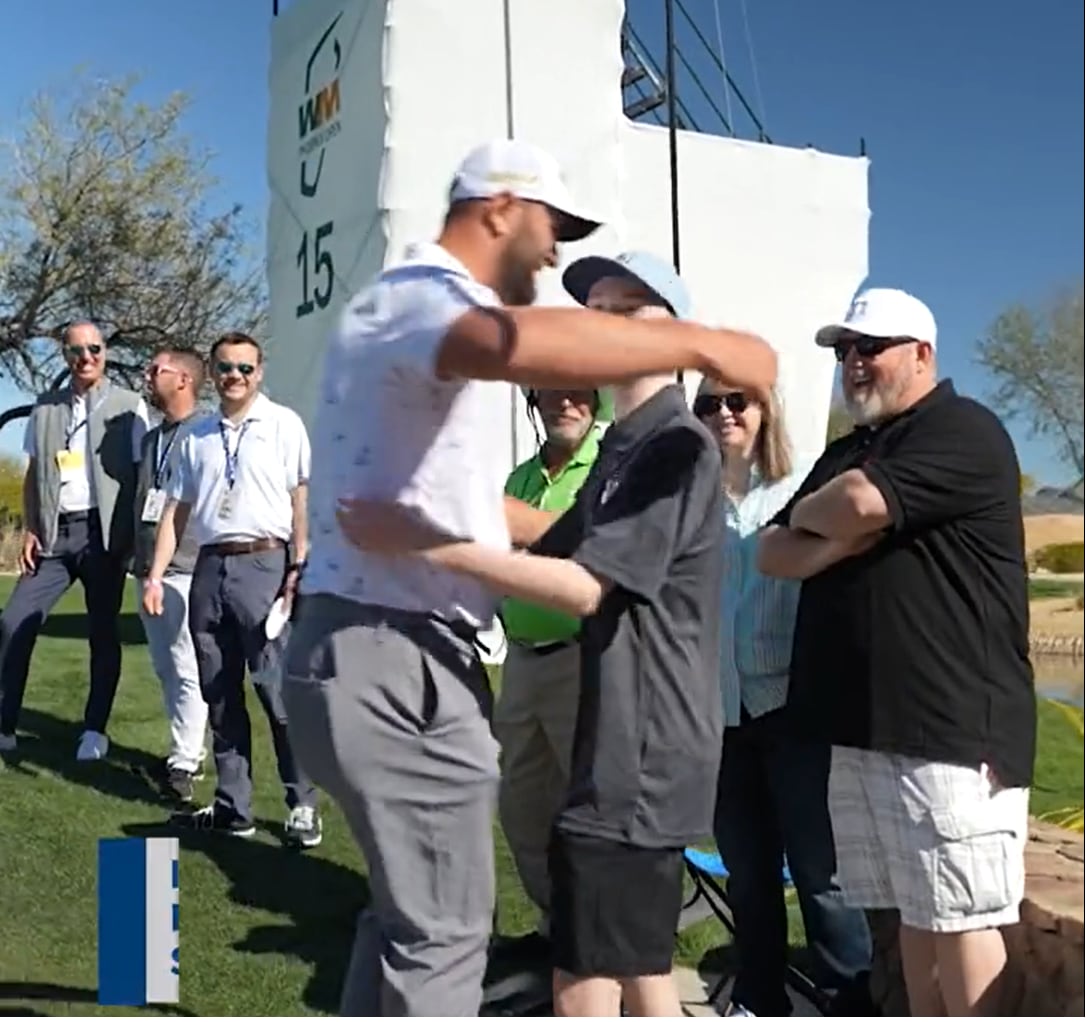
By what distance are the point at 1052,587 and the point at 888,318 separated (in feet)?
2.62

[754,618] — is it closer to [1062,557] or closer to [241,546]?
[1062,557]

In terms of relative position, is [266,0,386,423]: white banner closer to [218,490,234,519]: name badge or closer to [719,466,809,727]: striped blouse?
[218,490,234,519]: name badge

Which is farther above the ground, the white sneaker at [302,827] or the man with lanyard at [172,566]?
the man with lanyard at [172,566]

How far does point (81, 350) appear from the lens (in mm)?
2932

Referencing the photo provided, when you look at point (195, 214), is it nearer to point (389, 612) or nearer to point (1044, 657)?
point (1044, 657)

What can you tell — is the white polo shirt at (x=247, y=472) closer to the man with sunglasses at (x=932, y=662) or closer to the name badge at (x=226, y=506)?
the name badge at (x=226, y=506)

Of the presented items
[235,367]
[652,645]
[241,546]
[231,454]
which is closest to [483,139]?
[235,367]

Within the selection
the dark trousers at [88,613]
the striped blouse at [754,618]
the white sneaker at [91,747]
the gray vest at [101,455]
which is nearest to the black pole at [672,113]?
the striped blouse at [754,618]

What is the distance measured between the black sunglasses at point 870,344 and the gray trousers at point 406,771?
675mm

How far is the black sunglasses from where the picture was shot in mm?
1518

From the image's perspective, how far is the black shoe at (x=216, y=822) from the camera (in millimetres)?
2502

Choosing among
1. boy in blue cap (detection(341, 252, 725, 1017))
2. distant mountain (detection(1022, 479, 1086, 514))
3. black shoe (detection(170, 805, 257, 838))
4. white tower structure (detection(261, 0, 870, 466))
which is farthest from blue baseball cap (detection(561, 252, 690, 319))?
black shoe (detection(170, 805, 257, 838))

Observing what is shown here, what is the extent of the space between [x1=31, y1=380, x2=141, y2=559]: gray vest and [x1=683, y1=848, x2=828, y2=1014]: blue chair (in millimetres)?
1586

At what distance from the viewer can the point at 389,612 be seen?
107cm
